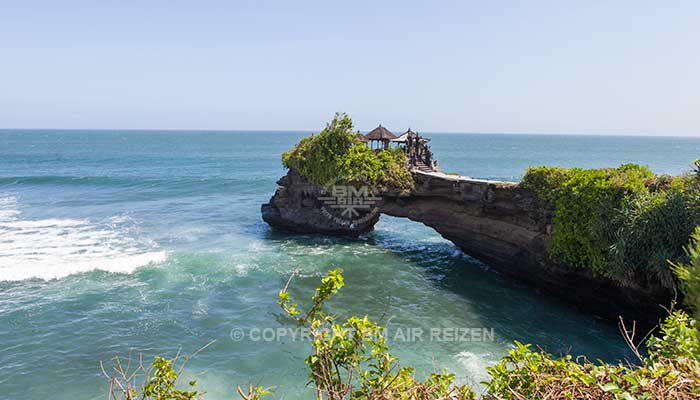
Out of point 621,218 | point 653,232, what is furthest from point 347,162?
point 653,232

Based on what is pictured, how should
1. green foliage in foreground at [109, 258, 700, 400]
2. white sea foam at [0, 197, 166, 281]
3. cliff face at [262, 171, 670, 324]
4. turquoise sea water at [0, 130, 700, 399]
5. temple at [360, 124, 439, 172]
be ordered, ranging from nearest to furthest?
green foliage in foreground at [109, 258, 700, 400], turquoise sea water at [0, 130, 700, 399], cliff face at [262, 171, 670, 324], white sea foam at [0, 197, 166, 281], temple at [360, 124, 439, 172]

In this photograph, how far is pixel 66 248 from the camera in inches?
853

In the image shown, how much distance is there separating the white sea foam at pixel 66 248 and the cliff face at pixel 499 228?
8981 millimetres

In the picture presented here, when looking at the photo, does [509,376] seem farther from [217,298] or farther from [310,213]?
[310,213]

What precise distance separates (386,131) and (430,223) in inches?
261

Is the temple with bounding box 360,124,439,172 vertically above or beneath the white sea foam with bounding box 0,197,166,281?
above

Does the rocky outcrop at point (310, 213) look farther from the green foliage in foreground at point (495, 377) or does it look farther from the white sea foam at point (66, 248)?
the green foliage in foreground at point (495, 377)

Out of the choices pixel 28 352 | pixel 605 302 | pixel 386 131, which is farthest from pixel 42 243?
pixel 605 302

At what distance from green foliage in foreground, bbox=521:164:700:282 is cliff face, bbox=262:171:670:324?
0.72 meters

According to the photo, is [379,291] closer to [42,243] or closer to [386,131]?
[386,131]

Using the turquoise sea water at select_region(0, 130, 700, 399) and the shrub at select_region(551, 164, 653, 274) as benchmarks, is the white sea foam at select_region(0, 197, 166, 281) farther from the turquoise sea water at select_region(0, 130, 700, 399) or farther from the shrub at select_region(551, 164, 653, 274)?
the shrub at select_region(551, 164, 653, 274)

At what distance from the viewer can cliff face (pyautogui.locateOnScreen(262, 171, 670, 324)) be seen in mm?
14594

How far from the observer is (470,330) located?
1372 centimetres

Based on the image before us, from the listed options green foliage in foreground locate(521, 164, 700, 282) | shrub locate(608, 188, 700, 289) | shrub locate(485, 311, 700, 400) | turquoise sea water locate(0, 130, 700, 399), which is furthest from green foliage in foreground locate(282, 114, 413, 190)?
shrub locate(485, 311, 700, 400)
